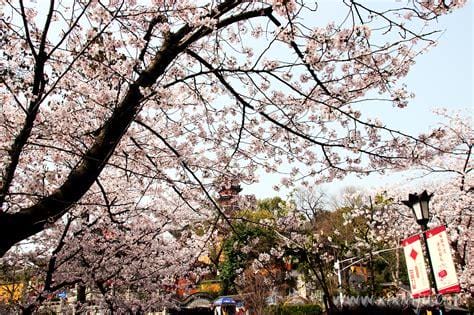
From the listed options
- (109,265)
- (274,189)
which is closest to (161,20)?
(274,189)

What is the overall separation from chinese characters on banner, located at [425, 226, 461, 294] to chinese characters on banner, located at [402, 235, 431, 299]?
0.47 ft

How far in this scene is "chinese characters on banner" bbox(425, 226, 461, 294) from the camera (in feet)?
15.9

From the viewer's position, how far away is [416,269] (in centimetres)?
518

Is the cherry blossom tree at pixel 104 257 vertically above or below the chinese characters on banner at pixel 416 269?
above

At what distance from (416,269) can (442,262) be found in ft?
1.14

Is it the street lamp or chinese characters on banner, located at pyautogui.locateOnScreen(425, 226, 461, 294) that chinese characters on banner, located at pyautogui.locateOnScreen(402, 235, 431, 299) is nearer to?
chinese characters on banner, located at pyautogui.locateOnScreen(425, 226, 461, 294)

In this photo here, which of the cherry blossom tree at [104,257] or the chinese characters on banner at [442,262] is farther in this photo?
the cherry blossom tree at [104,257]

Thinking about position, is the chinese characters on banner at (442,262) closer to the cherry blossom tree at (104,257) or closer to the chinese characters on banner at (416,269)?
the chinese characters on banner at (416,269)

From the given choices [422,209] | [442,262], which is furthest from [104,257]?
[442,262]

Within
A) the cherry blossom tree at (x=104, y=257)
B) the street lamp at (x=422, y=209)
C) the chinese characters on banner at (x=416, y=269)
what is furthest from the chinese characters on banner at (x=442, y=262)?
the cherry blossom tree at (x=104, y=257)

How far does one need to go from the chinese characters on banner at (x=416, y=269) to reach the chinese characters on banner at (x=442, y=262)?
0.47ft

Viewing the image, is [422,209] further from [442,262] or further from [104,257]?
[104,257]

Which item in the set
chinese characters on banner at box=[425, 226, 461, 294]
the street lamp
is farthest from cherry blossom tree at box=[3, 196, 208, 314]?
chinese characters on banner at box=[425, 226, 461, 294]

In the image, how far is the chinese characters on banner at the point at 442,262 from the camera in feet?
15.9
